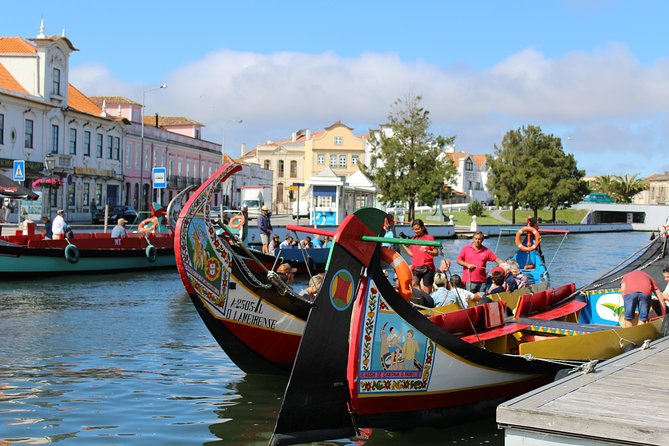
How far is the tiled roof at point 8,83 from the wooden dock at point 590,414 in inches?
1806

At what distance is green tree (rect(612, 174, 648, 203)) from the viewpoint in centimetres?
11512

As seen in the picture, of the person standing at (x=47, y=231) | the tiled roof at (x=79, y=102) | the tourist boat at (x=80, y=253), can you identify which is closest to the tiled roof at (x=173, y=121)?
the tiled roof at (x=79, y=102)

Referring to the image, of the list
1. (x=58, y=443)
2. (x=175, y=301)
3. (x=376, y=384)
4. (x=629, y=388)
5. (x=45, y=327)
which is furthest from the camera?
(x=175, y=301)

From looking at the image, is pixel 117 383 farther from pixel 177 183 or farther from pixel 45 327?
pixel 177 183

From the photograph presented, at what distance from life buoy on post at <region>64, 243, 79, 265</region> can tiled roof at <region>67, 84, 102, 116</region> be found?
32.0 meters

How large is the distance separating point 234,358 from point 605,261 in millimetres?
35091

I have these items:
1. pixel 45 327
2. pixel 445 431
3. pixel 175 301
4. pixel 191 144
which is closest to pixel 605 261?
pixel 175 301

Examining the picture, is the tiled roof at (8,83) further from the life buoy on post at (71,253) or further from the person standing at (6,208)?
the life buoy on post at (71,253)

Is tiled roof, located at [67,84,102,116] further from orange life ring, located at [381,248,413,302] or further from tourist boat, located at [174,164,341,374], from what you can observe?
orange life ring, located at [381,248,413,302]

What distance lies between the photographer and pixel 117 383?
1219 cm

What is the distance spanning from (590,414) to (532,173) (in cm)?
7500

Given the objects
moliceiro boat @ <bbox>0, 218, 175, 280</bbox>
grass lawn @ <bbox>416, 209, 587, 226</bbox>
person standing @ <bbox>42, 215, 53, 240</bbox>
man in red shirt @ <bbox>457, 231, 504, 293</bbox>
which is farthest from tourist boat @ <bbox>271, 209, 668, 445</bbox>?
grass lawn @ <bbox>416, 209, 587, 226</bbox>

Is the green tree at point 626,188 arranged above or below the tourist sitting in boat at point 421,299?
above

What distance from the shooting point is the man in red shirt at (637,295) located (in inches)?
472
